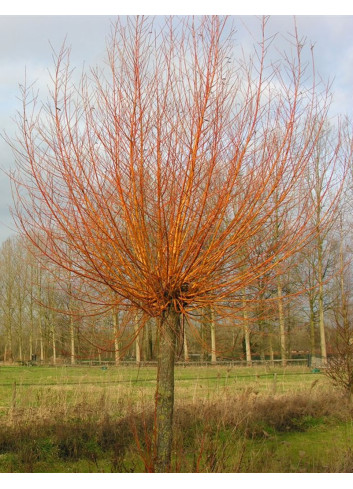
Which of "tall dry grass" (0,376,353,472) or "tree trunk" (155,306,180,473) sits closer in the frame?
"tree trunk" (155,306,180,473)

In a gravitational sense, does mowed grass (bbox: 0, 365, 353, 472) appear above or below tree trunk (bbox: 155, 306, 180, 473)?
below

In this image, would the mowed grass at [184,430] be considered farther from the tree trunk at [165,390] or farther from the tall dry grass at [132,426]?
the tree trunk at [165,390]

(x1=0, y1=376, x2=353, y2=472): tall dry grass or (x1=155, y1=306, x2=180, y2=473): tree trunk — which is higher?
(x1=155, y1=306, x2=180, y2=473): tree trunk

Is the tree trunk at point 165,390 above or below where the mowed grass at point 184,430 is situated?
above

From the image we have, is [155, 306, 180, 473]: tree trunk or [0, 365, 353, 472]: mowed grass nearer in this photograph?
[155, 306, 180, 473]: tree trunk

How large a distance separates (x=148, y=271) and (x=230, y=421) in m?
4.43

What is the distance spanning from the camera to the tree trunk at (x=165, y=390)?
2.92m

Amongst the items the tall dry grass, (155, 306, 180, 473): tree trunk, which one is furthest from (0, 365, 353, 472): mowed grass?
(155, 306, 180, 473): tree trunk

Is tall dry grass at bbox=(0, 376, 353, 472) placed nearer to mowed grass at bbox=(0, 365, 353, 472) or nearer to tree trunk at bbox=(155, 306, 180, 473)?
mowed grass at bbox=(0, 365, 353, 472)

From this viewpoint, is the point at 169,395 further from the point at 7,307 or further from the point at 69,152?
the point at 7,307

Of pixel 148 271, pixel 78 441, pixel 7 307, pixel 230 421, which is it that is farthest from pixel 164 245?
pixel 7 307

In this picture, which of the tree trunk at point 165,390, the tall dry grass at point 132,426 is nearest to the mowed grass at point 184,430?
the tall dry grass at point 132,426

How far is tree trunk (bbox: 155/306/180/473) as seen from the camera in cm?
292

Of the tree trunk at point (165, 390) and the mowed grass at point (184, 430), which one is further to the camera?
the mowed grass at point (184, 430)
